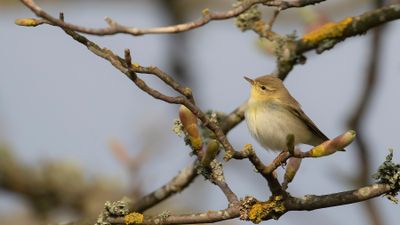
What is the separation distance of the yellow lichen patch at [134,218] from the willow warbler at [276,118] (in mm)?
1265

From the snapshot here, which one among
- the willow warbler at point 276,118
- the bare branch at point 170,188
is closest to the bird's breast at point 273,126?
the willow warbler at point 276,118

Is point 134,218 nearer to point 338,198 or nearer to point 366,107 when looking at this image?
point 338,198

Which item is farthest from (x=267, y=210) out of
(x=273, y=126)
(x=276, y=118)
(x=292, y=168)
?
(x=276, y=118)

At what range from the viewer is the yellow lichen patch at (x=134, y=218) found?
3852mm

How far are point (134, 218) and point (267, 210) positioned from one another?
659 millimetres

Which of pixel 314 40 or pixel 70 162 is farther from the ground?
pixel 70 162

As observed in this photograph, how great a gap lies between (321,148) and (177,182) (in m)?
1.90

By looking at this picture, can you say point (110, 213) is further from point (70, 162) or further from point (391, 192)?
point (70, 162)

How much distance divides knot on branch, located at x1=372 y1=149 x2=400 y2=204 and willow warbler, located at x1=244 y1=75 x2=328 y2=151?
136cm

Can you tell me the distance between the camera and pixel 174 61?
638cm

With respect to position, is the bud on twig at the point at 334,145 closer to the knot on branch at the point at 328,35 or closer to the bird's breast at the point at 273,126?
the bird's breast at the point at 273,126

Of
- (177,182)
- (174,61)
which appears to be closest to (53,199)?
(174,61)

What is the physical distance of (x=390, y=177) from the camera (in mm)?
3449

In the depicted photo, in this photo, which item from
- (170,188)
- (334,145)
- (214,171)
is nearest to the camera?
(334,145)
